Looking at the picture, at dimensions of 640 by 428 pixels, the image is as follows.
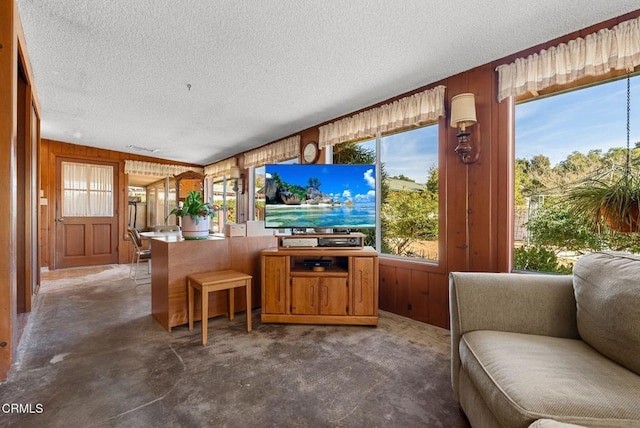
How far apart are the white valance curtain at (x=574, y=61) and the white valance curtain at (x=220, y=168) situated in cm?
475

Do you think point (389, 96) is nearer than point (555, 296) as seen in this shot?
No

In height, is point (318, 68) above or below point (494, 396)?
above

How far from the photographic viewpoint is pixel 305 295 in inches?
104

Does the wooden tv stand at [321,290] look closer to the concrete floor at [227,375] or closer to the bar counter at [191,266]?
the concrete floor at [227,375]

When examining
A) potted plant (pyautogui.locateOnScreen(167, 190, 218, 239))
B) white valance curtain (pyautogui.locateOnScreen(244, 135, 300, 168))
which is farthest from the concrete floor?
white valance curtain (pyautogui.locateOnScreen(244, 135, 300, 168))

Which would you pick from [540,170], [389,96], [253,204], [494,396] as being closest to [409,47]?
[389,96]

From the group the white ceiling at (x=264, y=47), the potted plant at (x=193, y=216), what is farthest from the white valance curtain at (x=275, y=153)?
the potted plant at (x=193, y=216)

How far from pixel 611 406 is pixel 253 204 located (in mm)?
5196

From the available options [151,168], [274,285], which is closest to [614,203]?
[274,285]

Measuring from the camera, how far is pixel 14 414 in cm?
144

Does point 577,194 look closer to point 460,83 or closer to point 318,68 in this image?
point 460,83

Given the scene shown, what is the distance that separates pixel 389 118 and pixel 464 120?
0.87 metres

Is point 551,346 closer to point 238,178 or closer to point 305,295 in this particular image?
point 305,295

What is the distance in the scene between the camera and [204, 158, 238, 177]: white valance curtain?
5.84 meters
